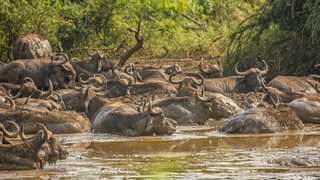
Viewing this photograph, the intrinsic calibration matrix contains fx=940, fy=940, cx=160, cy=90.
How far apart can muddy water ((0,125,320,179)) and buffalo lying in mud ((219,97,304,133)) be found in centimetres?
27

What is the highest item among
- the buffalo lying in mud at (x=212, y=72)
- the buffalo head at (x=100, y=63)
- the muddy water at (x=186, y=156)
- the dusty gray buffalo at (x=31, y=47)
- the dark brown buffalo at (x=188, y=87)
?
the dusty gray buffalo at (x=31, y=47)

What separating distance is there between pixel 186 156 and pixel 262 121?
357 centimetres

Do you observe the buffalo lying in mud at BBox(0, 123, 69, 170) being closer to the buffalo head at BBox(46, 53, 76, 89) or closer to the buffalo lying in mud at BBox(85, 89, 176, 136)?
the buffalo lying in mud at BBox(85, 89, 176, 136)

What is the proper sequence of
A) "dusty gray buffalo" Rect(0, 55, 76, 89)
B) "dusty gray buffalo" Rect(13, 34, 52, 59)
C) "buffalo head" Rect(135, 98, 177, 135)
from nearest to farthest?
1. "buffalo head" Rect(135, 98, 177, 135)
2. "dusty gray buffalo" Rect(0, 55, 76, 89)
3. "dusty gray buffalo" Rect(13, 34, 52, 59)

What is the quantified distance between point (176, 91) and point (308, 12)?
4942mm

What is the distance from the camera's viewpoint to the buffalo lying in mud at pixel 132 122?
54.3 ft

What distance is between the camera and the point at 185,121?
1900 centimetres

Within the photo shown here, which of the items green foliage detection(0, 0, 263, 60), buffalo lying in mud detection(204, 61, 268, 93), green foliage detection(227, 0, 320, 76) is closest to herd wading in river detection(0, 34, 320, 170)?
buffalo lying in mud detection(204, 61, 268, 93)

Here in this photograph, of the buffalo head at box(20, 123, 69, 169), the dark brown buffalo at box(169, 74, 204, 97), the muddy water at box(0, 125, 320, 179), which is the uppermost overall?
the dark brown buffalo at box(169, 74, 204, 97)

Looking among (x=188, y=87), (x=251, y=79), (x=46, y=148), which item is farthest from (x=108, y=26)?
(x=46, y=148)

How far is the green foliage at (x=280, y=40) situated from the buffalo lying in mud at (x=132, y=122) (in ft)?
28.6

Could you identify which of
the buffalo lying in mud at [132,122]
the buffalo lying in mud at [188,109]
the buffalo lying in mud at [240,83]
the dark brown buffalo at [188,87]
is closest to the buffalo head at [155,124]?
the buffalo lying in mud at [132,122]

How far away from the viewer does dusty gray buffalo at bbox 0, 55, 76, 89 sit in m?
25.1

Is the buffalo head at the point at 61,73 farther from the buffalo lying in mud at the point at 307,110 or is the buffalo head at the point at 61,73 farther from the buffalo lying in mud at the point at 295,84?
the buffalo lying in mud at the point at 307,110
